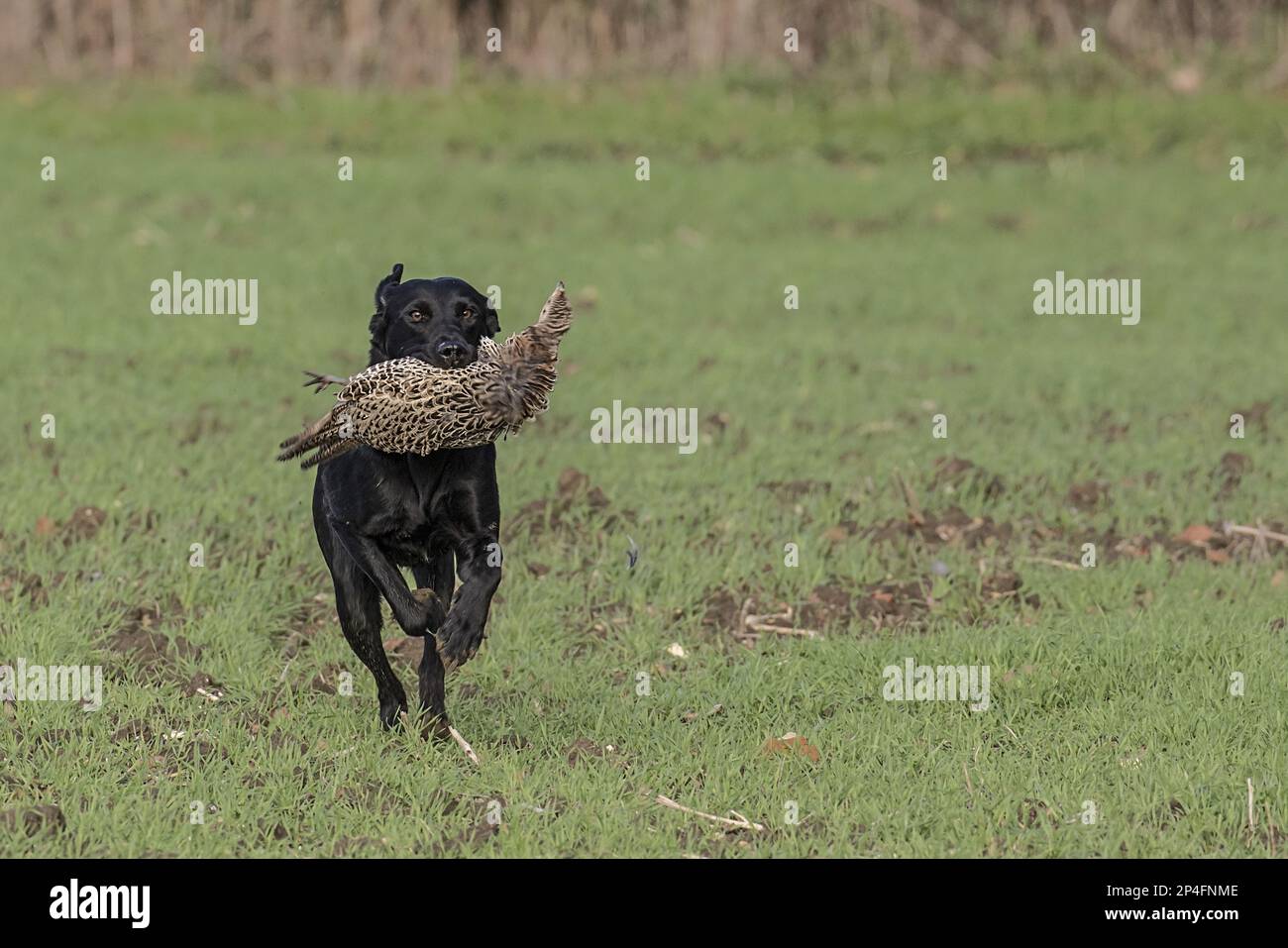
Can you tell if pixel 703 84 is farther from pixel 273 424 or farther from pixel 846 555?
pixel 846 555

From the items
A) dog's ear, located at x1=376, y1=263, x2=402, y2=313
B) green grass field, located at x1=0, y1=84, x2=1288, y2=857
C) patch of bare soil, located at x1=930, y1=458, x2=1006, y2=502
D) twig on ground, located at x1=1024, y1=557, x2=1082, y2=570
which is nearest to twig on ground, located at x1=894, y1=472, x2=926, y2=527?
green grass field, located at x1=0, y1=84, x2=1288, y2=857

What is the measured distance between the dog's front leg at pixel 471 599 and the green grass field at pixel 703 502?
407mm

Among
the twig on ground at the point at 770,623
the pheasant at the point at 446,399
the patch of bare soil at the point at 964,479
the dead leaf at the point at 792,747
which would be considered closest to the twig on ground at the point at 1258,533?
the patch of bare soil at the point at 964,479

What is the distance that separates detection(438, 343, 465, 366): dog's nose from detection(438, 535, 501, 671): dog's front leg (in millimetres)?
583

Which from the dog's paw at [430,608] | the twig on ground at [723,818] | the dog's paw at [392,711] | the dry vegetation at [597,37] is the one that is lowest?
the twig on ground at [723,818]

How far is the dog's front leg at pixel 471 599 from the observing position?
5.79m

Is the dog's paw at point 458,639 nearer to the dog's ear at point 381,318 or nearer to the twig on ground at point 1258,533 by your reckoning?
the dog's ear at point 381,318

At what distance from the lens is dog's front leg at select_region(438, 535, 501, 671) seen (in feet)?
19.0

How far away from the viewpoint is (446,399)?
5574 mm

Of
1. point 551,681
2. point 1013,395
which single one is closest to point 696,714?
point 551,681

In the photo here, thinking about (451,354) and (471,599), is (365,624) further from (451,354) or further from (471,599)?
(451,354)

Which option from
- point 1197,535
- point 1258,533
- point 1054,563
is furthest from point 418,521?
point 1258,533

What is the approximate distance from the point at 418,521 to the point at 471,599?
340 mm

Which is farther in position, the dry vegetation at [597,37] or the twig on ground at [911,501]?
the dry vegetation at [597,37]
